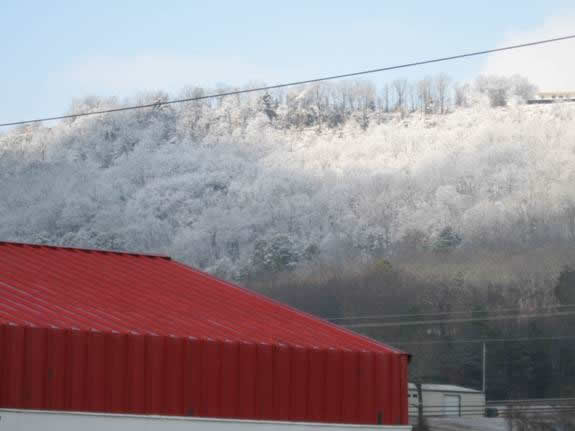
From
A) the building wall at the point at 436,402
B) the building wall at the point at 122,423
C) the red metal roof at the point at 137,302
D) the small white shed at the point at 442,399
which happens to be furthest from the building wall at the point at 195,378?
the small white shed at the point at 442,399

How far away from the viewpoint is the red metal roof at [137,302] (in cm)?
1590

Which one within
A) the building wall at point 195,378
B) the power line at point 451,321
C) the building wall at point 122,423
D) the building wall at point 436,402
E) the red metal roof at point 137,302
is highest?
the red metal roof at point 137,302

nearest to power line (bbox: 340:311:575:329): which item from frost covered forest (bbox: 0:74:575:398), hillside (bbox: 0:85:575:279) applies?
frost covered forest (bbox: 0:74:575:398)

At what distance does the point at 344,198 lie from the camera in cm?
13250

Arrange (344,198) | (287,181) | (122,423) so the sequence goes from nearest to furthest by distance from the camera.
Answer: (122,423), (344,198), (287,181)

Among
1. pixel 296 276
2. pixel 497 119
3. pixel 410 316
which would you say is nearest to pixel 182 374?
pixel 410 316

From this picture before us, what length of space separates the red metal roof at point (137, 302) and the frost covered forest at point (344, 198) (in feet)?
155

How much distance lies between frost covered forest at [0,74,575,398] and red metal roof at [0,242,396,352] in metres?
47.3

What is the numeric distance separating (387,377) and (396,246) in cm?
9241

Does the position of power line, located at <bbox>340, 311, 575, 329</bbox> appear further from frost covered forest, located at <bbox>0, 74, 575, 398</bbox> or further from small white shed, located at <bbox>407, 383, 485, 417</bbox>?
small white shed, located at <bbox>407, 383, 485, 417</bbox>

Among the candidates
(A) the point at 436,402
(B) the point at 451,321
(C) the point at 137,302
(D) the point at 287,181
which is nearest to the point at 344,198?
(D) the point at 287,181

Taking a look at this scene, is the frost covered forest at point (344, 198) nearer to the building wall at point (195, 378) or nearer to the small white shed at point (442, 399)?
the small white shed at point (442, 399)

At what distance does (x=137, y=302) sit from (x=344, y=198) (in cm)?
11545

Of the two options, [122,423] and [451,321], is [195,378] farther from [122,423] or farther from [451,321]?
[451,321]
